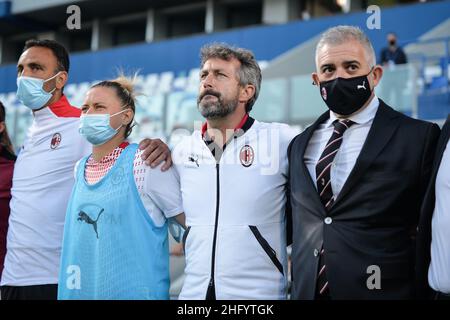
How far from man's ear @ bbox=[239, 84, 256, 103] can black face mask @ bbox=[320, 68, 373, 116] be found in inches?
24.0

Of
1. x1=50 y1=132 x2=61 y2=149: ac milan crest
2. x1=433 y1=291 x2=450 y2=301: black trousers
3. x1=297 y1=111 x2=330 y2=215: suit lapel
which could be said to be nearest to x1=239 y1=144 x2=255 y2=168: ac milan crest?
x1=297 y1=111 x2=330 y2=215: suit lapel

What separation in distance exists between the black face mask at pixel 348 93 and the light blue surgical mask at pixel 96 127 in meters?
1.27

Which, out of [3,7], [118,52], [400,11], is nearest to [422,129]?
[400,11]

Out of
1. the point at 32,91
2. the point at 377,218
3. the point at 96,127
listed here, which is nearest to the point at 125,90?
the point at 96,127

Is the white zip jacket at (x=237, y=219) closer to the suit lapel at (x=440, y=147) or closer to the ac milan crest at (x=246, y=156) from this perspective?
the ac milan crest at (x=246, y=156)

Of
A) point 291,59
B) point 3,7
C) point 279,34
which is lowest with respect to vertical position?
point 291,59

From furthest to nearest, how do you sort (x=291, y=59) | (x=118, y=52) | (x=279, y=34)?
(x=118, y=52), (x=279, y=34), (x=291, y=59)

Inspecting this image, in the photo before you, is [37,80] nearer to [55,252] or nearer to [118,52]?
[55,252]

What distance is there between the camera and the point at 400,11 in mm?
10688

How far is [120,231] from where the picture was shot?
293 centimetres

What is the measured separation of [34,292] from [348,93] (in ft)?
6.97

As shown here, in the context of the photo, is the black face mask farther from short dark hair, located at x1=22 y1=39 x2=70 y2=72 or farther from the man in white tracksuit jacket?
short dark hair, located at x1=22 y1=39 x2=70 y2=72

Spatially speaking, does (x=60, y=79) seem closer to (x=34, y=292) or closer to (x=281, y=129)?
(x=34, y=292)
